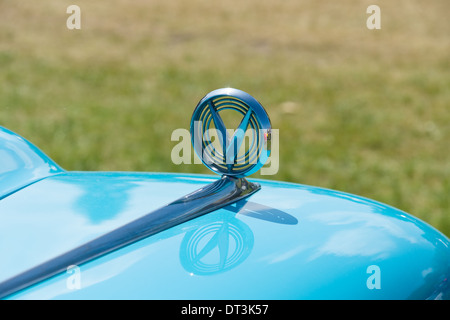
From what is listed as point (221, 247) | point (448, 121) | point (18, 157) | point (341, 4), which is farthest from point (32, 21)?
point (221, 247)

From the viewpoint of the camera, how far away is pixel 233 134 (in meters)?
1.66

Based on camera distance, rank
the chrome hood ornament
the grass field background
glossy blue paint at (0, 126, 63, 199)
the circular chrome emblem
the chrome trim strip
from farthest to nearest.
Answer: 1. the grass field background
2. glossy blue paint at (0, 126, 63, 199)
3. the circular chrome emblem
4. the chrome hood ornament
5. the chrome trim strip

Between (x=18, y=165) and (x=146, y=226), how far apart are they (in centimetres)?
58

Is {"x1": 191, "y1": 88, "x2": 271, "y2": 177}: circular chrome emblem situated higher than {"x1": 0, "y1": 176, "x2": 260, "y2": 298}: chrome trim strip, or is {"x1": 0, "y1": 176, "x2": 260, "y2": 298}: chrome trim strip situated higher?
{"x1": 191, "y1": 88, "x2": 271, "y2": 177}: circular chrome emblem

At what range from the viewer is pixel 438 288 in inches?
59.5

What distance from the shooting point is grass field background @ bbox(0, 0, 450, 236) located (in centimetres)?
478

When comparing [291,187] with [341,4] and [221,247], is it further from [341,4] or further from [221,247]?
[341,4]

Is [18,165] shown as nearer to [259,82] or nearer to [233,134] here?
[233,134]

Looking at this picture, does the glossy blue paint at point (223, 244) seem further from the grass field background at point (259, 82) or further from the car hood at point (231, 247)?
the grass field background at point (259, 82)

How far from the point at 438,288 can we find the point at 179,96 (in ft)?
16.4

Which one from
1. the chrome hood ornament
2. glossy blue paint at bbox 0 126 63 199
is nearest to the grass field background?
the chrome hood ornament

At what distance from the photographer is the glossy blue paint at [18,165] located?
174 cm

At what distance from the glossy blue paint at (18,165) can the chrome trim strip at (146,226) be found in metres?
0.43

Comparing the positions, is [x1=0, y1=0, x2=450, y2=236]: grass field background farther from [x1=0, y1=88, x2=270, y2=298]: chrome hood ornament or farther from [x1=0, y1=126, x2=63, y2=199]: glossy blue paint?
[x1=0, y1=126, x2=63, y2=199]: glossy blue paint
